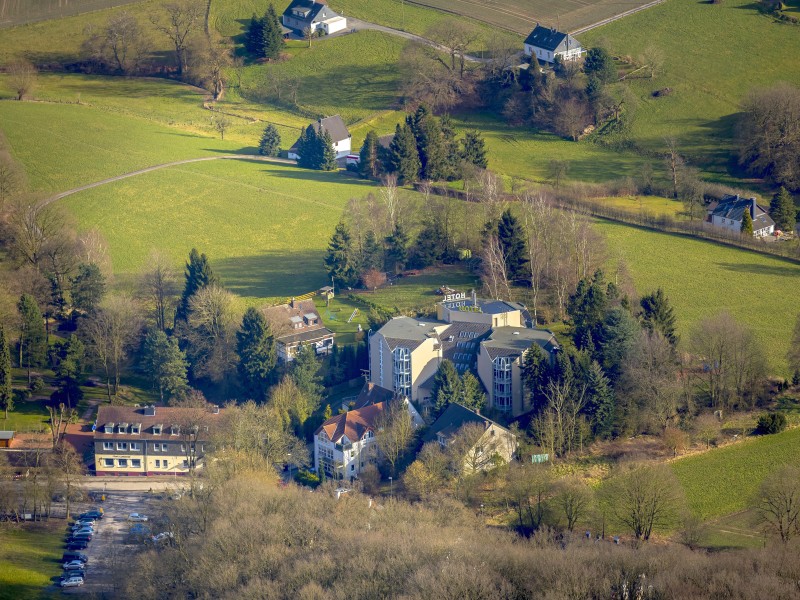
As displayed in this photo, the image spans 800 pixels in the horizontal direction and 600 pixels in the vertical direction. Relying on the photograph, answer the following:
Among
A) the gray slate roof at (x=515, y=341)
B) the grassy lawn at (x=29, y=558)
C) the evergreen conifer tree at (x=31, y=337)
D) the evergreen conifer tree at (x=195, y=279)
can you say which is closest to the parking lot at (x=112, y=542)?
the grassy lawn at (x=29, y=558)

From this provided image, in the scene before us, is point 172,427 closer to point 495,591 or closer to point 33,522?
point 33,522

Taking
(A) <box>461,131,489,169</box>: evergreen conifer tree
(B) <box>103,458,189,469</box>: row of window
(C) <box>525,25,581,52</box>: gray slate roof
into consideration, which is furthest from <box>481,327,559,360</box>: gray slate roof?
(C) <box>525,25,581,52</box>: gray slate roof

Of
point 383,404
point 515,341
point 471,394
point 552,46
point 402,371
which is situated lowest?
point 383,404

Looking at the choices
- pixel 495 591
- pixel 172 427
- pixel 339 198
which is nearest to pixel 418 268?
pixel 339 198

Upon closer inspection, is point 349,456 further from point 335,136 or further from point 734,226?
point 335,136

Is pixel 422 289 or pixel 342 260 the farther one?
pixel 342 260

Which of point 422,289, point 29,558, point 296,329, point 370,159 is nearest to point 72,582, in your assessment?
point 29,558

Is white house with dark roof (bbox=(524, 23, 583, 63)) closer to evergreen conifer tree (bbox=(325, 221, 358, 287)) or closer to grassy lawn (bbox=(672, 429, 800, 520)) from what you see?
evergreen conifer tree (bbox=(325, 221, 358, 287))
